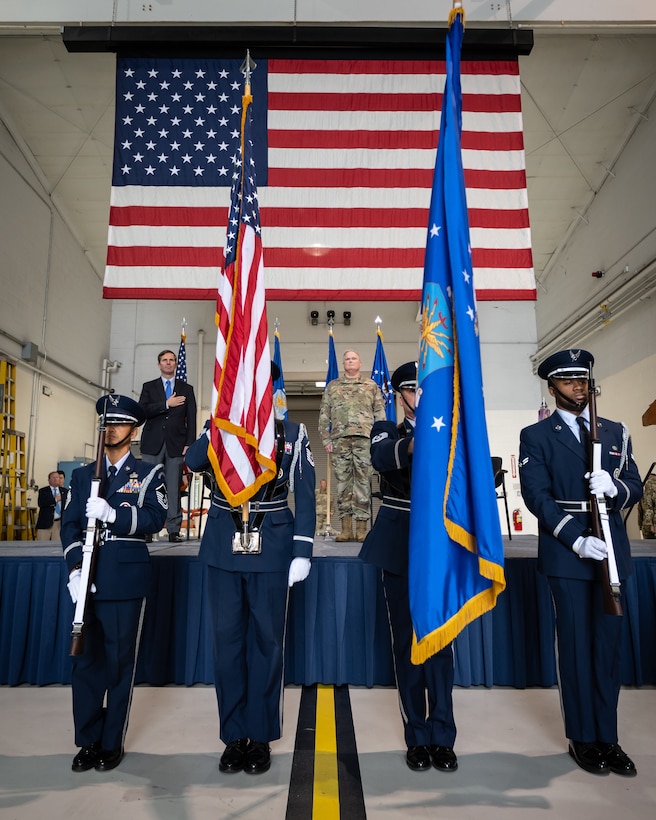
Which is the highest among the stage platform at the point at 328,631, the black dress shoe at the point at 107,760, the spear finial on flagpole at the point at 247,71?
the spear finial on flagpole at the point at 247,71

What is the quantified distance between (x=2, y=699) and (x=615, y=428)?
3.27 meters

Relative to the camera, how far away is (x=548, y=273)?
42.6ft

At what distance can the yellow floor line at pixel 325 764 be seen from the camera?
1.86m

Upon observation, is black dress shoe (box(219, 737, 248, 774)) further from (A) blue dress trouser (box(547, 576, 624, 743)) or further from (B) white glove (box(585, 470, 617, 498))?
(B) white glove (box(585, 470, 617, 498))

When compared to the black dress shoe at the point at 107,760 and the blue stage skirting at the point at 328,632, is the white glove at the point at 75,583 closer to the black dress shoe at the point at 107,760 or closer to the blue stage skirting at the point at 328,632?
the black dress shoe at the point at 107,760

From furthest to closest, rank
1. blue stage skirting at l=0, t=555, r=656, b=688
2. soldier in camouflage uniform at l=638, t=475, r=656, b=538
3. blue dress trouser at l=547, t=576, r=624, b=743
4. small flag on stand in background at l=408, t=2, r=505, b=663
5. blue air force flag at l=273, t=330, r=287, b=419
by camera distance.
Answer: soldier in camouflage uniform at l=638, t=475, r=656, b=538
blue stage skirting at l=0, t=555, r=656, b=688
blue air force flag at l=273, t=330, r=287, b=419
blue dress trouser at l=547, t=576, r=624, b=743
small flag on stand in background at l=408, t=2, r=505, b=663

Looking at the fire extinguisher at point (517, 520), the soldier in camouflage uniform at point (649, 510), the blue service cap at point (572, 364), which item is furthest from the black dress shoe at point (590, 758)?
the fire extinguisher at point (517, 520)

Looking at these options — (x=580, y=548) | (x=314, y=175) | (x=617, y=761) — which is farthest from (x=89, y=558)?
(x=314, y=175)

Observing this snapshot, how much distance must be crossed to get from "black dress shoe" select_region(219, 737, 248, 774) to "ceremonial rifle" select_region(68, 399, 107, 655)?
67 centimetres

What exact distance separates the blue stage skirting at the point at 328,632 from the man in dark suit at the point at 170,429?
1740mm

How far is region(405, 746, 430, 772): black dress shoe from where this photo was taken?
2.15 m

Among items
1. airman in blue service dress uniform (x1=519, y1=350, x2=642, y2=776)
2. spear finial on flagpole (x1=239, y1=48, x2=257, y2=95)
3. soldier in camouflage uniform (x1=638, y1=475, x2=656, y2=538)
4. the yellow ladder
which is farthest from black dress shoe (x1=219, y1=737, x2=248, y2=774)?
the yellow ladder

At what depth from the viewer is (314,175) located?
470 centimetres

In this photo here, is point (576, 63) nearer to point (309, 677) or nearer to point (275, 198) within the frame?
point (275, 198)
